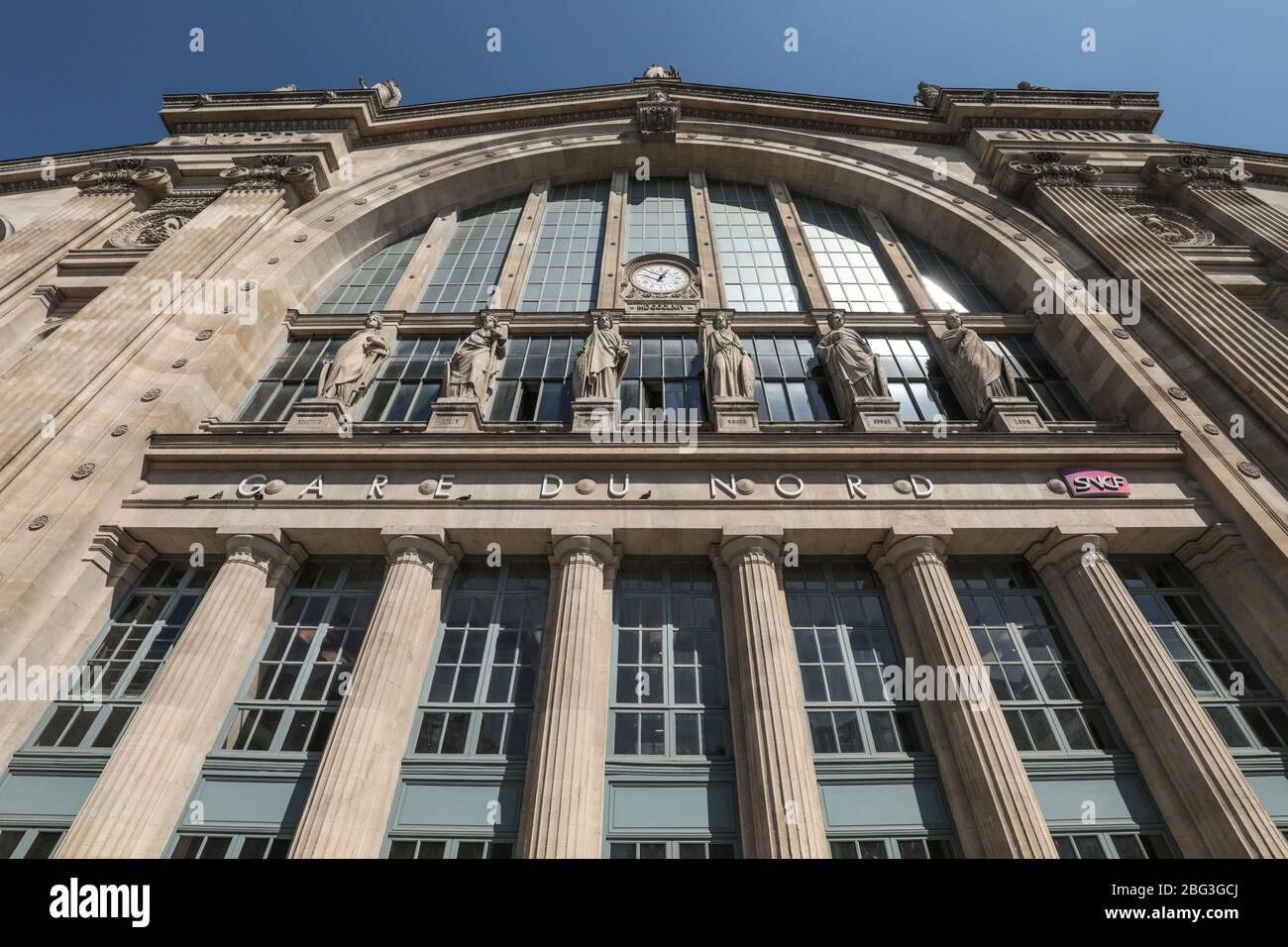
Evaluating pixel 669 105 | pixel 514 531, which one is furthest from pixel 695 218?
pixel 514 531

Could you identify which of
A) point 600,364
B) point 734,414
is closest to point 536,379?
point 600,364

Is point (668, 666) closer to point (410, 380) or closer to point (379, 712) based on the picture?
point (379, 712)

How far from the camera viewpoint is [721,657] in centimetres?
1138

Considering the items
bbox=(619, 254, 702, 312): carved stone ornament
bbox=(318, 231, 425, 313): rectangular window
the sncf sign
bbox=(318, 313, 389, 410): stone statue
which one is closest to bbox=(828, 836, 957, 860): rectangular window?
the sncf sign

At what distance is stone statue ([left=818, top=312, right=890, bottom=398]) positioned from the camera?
15055mm

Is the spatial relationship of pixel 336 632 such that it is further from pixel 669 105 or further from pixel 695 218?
pixel 669 105

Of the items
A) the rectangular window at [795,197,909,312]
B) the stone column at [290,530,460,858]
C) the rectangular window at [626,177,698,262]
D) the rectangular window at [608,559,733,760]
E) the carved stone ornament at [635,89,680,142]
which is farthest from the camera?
the carved stone ornament at [635,89,680,142]

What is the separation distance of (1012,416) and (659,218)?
600 inches

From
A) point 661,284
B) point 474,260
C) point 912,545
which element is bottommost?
point 912,545

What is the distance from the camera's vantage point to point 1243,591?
11.6 m

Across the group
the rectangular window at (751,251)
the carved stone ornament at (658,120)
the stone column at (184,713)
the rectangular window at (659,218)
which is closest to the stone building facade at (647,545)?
the stone column at (184,713)

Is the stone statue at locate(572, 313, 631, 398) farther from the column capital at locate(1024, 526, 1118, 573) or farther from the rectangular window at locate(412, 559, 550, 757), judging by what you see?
the column capital at locate(1024, 526, 1118, 573)

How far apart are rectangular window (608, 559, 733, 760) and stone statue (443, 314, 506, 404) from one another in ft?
20.5
